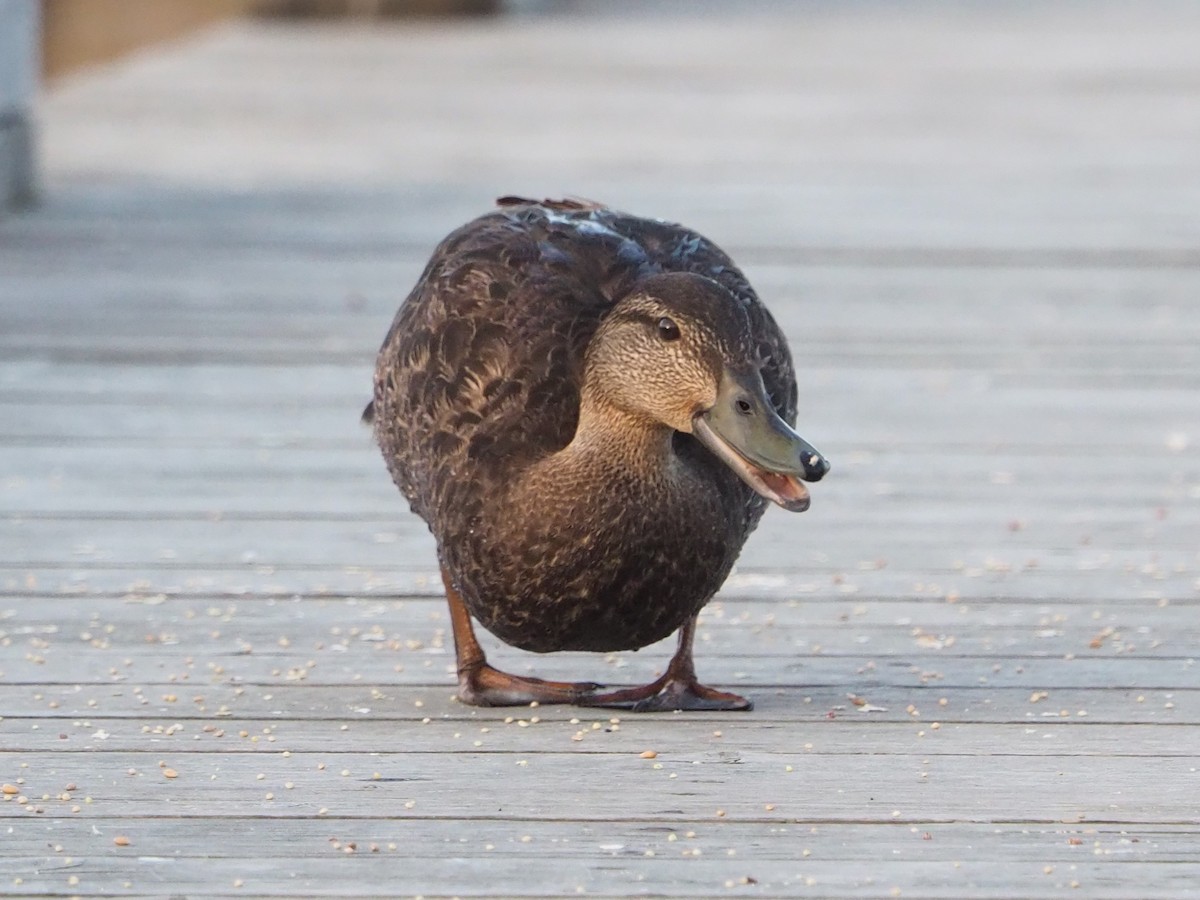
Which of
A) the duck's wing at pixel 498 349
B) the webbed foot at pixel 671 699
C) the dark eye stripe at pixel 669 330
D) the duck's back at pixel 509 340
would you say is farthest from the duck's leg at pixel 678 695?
the dark eye stripe at pixel 669 330

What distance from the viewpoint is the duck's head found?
129 inches

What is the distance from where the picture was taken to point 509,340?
3.61 m

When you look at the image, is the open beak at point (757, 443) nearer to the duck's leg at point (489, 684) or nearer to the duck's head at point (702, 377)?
the duck's head at point (702, 377)

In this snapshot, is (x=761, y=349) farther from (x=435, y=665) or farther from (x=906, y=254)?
(x=906, y=254)

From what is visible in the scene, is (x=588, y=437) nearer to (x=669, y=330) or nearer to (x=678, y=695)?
(x=669, y=330)

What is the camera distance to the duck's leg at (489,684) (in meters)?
3.73

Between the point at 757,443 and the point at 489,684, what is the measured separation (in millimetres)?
749

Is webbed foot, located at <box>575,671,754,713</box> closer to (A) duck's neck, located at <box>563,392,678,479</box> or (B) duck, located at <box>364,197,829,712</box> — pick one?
(B) duck, located at <box>364,197,829,712</box>

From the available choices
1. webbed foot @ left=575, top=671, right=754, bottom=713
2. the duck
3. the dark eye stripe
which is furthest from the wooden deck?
the dark eye stripe

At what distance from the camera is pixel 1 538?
187 inches

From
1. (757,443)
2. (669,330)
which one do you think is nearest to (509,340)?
(669,330)

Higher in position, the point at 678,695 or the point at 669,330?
the point at 669,330

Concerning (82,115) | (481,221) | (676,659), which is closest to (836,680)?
(676,659)

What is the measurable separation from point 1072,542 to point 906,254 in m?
3.62
